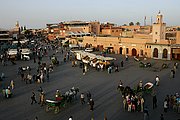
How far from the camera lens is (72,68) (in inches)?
1233

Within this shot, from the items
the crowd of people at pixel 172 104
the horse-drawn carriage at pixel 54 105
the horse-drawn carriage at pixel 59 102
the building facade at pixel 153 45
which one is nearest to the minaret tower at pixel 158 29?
the building facade at pixel 153 45

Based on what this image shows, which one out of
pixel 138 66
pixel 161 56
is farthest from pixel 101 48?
pixel 138 66

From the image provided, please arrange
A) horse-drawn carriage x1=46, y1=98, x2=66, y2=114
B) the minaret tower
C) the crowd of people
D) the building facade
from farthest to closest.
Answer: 1. the minaret tower
2. the building facade
3. horse-drawn carriage x1=46, y1=98, x2=66, y2=114
4. the crowd of people

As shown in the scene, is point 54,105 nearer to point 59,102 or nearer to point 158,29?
point 59,102

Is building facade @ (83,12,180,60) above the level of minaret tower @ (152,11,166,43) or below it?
below

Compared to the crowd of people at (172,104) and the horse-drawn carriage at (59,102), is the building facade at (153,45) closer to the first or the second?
the crowd of people at (172,104)

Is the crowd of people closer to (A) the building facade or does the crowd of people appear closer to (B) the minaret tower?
(A) the building facade

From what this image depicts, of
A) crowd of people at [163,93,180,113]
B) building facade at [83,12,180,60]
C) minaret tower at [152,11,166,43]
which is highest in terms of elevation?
minaret tower at [152,11,166,43]

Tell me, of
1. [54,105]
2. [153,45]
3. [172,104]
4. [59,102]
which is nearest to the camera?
[54,105]

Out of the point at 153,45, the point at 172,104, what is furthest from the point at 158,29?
the point at 172,104

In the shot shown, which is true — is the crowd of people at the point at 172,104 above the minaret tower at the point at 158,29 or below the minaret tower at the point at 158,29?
below

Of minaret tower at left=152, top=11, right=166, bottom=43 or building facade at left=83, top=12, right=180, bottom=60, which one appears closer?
building facade at left=83, top=12, right=180, bottom=60

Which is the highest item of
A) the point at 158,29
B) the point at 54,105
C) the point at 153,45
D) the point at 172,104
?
the point at 158,29

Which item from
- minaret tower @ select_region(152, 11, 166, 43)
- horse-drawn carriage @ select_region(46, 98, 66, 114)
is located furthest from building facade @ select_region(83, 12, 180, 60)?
horse-drawn carriage @ select_region(46, 98, 66, 114)
